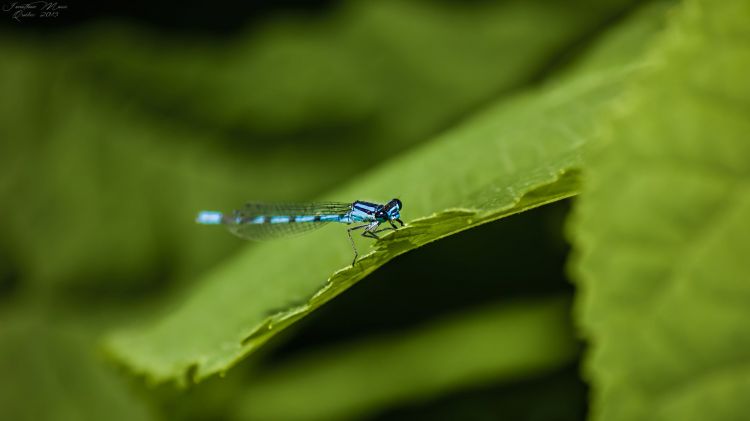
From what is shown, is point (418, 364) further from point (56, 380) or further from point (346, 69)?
point (56, 380)

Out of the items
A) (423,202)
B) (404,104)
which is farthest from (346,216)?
(404,104)

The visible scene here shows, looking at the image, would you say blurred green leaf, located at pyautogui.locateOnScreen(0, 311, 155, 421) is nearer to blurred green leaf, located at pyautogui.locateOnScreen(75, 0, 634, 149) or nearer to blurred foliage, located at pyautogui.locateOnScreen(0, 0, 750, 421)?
blurred foliage, located at pyautogui.locateOnScreen(0, 0, 750, 421)

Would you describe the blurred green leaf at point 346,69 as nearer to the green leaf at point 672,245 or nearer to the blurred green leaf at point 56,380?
the blurred green leaf at point 56,380

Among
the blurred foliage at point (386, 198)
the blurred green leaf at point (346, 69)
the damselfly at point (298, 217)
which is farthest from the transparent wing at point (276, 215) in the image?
the blurred green leaf at point (346, 69)

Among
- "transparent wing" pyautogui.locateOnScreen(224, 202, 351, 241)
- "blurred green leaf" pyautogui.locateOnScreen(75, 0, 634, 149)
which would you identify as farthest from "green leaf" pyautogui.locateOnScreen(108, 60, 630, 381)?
"blurred green leaf" pyautogui.locateOnScreen(75, 0, 634, 149)

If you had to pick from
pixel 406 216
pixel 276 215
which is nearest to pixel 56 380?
pixel 276 215
